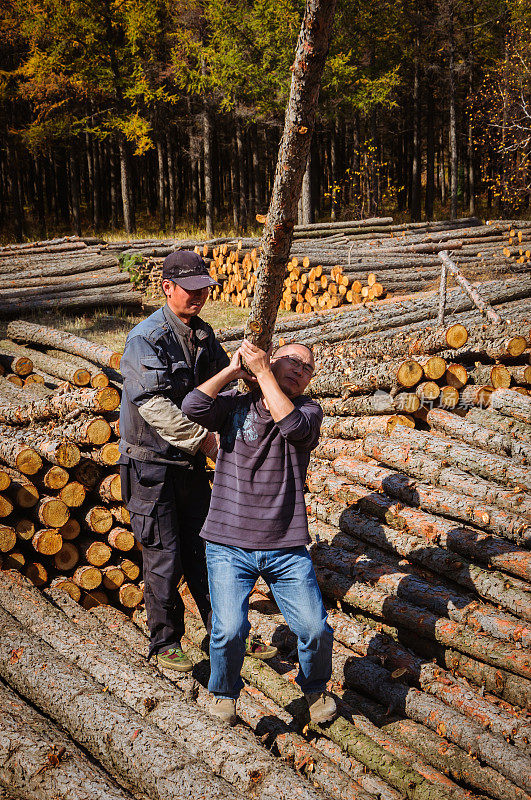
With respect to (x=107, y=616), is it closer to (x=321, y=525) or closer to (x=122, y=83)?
(x=321, y=525)

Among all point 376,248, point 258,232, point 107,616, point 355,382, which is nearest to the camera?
point 107,616

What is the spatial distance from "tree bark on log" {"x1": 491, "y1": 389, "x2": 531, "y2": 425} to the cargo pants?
325cm

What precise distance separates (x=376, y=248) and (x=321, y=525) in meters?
12.0

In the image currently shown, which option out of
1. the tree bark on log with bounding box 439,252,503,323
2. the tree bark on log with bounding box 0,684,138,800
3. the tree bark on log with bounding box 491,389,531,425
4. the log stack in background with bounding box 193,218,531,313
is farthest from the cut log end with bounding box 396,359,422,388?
the log stack in background with bounding box 193,218,531,313

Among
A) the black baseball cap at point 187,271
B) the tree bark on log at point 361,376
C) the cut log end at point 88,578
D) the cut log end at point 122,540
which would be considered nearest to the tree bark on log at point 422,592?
the cut log end at point 122,540

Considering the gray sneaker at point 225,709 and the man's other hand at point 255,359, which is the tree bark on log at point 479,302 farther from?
the gray sneaker at point 225,709

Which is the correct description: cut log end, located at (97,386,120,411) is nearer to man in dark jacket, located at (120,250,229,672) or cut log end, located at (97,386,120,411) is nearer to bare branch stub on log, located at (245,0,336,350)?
man in dark jacket, located at (120,250,229,672)

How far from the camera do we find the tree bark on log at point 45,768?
2658 mm

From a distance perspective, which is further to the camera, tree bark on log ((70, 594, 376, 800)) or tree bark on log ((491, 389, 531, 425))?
tree bark on log ((491, 389, 531, 425))

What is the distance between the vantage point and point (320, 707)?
10.4 ft

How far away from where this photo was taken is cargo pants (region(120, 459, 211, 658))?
3.73 metres

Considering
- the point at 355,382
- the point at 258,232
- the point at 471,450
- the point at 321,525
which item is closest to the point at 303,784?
the point at 321,525

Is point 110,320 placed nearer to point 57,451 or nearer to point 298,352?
point 57,451

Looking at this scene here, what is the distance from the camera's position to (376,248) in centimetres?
1595
